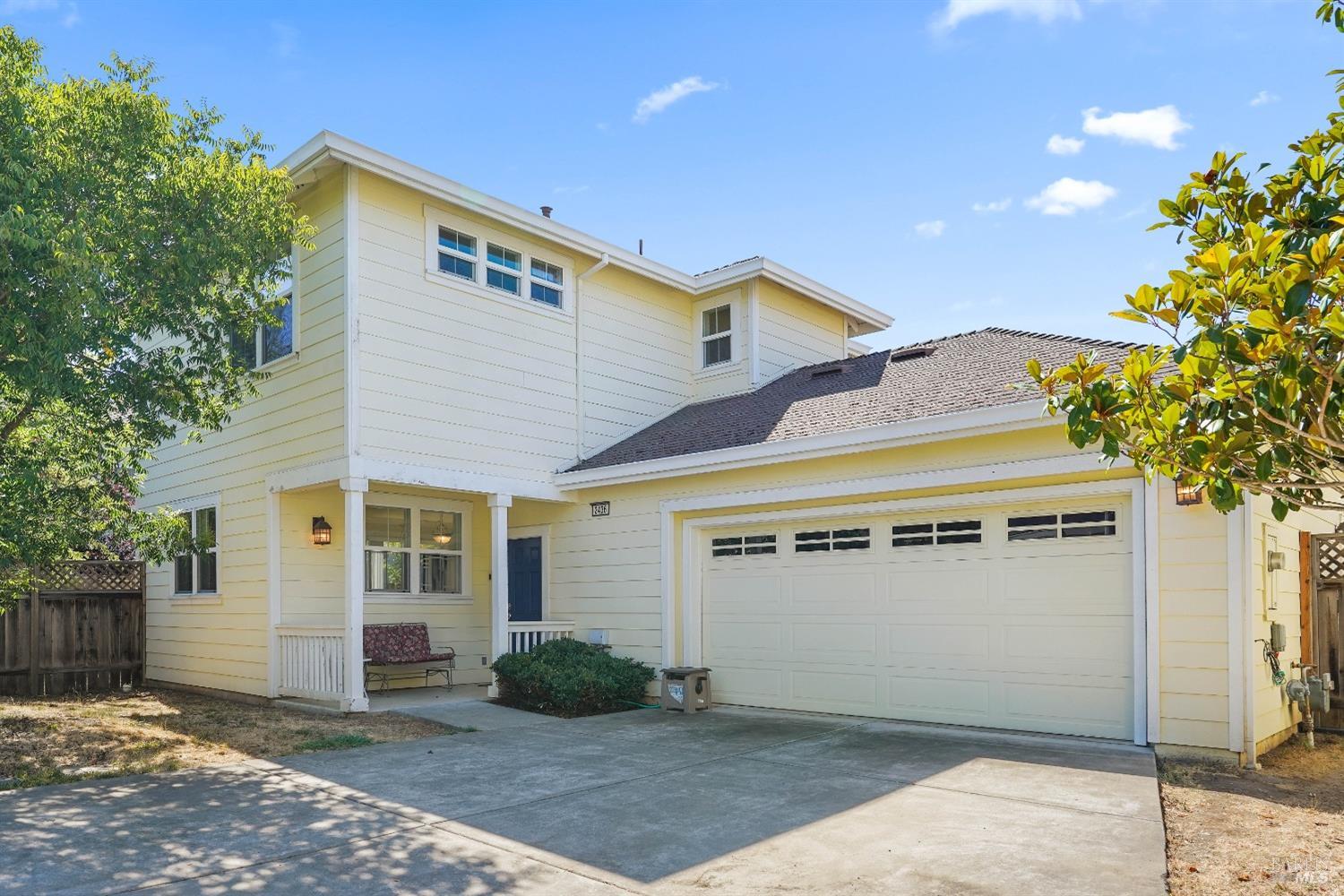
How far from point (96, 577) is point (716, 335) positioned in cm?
938

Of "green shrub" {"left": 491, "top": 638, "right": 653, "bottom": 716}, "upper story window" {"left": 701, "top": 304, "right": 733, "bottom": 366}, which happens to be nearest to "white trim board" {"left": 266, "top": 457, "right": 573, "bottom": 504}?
"green shrub" {"left": 491, "top": 638, "right": 653, "bottom": 716}

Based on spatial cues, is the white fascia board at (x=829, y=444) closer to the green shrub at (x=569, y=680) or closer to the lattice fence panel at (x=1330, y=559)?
the green shrub at (x=569, y=680)

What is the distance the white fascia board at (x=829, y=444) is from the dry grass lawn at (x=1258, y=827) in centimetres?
277

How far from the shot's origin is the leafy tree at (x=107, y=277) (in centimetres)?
741

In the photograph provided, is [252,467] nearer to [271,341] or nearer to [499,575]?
[271,341]

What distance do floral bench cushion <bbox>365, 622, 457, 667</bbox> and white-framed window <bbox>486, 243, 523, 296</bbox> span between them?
4379 millimetres

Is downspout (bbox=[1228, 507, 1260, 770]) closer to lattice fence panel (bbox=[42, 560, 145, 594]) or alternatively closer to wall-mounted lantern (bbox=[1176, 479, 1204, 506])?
wall-mounted lantern (bbox=[1176, 479, 1204, 506])

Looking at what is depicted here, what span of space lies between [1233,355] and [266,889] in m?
4.51

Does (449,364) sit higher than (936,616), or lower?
higher

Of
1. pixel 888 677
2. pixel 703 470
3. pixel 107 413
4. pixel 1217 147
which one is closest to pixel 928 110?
pixel 703 470

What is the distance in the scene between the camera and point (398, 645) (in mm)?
11844

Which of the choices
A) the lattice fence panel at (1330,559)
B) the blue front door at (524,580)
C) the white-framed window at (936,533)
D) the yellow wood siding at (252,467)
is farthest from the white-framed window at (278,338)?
the lattice fence panel at (1330,559)

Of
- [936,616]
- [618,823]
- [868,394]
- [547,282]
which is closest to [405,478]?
[547,282]

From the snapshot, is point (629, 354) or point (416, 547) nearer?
point (416, 547)
